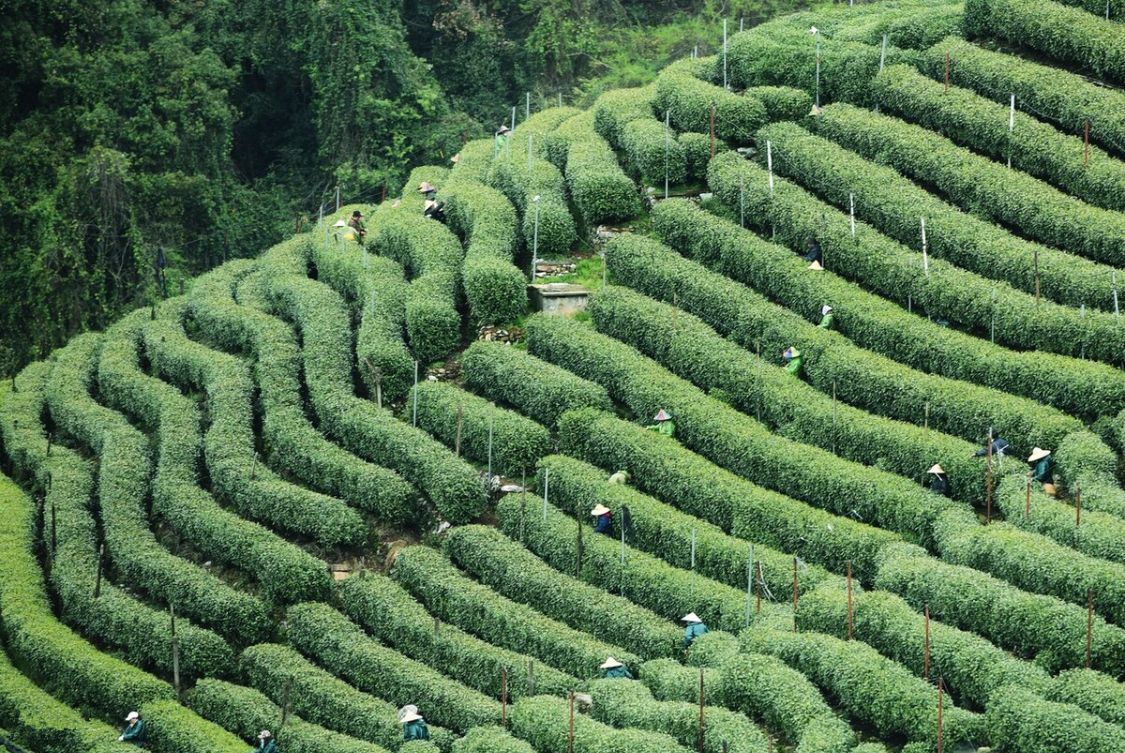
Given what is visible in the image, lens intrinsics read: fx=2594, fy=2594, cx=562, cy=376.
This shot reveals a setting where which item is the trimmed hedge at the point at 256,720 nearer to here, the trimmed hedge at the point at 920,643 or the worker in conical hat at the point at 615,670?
the worker in conical hat at the point at 615,670

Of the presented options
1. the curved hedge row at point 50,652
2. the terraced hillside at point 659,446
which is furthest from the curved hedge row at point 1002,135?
the curved hedge row at point 50,652

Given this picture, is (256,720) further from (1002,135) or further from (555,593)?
(1002,135)

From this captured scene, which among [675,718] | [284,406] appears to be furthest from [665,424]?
[675,718]

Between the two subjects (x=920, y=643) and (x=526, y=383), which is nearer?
(x=920, y=643)

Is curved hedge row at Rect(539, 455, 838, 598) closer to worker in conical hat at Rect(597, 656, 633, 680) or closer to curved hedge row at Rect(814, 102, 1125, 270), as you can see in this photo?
worker in conical hat at Rect(597, 656, 633, 680)

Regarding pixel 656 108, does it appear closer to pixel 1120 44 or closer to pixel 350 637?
pixel 1120 44

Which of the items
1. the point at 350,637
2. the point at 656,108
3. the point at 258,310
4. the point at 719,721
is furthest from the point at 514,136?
the point at 719,721
